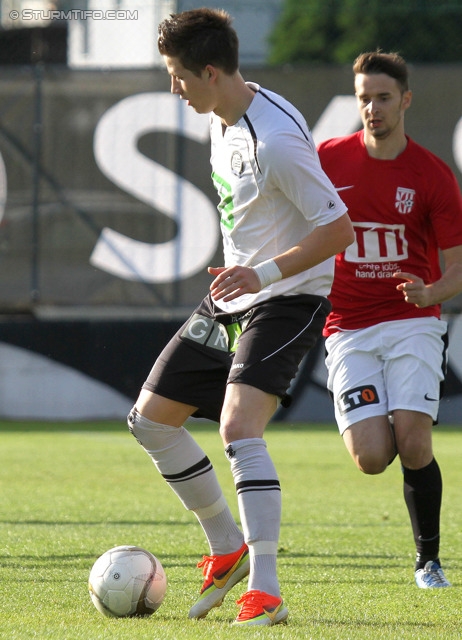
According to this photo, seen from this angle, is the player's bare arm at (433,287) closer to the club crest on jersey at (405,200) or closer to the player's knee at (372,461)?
the club crest on jersey at (405,200)

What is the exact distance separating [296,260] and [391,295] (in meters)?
1.46

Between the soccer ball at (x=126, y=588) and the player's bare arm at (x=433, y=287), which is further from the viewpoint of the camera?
the player's bare arm at (x=433, y=287)

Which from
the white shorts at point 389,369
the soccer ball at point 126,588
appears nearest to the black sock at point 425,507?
the white shorts at point 389,369

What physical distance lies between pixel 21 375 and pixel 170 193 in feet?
9.12

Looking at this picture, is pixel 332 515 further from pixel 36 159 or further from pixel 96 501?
pixel 36 159

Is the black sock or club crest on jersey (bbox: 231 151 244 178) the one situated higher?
club crest on jersey (bbox: 231 151 244 178)

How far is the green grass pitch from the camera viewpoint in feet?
13.0

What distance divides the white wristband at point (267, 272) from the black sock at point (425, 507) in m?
1.61

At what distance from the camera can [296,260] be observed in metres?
4.02

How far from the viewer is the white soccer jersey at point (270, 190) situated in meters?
4.06

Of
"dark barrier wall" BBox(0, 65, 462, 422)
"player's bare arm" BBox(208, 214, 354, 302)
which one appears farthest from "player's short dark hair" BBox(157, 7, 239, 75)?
"dark barrier wall" BBox(0, 65, 462, 422)

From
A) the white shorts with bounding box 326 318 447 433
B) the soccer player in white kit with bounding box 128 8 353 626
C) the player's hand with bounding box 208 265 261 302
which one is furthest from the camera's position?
the white shorts with bounding box 326 318 447 433

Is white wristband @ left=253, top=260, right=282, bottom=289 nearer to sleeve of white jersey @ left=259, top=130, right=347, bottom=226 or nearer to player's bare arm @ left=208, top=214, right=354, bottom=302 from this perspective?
player's bare arm @ left=208, top=214, right=354, bottom=302

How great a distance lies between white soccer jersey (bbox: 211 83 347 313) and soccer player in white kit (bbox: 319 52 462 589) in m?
1.01
